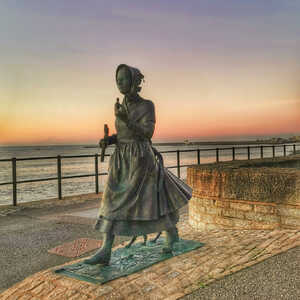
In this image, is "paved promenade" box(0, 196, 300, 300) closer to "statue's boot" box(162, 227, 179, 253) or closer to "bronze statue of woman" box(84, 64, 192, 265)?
"statue's boot" box(162, 227, 179, 253)

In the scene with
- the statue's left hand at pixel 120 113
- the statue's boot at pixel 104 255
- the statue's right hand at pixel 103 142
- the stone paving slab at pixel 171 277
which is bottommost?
the stone paving slab at pixel 171 277

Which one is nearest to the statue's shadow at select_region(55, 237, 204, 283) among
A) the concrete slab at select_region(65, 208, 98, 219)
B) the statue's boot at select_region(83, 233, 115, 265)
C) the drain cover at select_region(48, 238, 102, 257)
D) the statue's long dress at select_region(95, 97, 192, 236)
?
the statue's boot at select_region(83, 233, 115, 265)

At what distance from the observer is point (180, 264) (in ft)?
13.4

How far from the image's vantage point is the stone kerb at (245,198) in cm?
570

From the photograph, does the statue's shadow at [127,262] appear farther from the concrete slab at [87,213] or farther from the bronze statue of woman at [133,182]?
the concrete slab at [87,213]

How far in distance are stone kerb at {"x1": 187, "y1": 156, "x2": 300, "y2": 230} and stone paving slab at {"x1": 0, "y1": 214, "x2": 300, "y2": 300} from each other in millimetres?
875

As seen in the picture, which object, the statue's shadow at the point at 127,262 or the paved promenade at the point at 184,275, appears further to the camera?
the statue's shadow at the point at 127,262

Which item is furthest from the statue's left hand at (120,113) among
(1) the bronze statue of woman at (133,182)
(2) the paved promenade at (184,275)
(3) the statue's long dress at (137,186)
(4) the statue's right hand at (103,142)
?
(2) the paved promenade at (184,275)

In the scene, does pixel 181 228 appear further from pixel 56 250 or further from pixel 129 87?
pixel 129 87

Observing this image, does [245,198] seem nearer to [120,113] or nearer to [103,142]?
[103,142]

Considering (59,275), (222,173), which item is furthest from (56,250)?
(222,173)

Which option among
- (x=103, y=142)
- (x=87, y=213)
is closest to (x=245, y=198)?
(x=103, y=142)

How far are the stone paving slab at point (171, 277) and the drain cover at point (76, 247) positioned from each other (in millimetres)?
1139

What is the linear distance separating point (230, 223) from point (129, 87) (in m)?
3.22
